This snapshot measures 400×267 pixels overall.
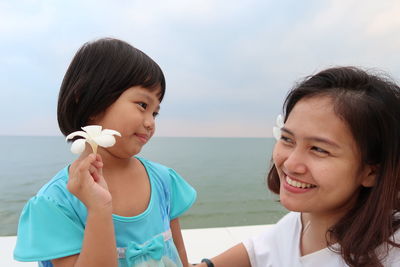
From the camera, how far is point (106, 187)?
2.99ft

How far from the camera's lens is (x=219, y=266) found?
4.29ft

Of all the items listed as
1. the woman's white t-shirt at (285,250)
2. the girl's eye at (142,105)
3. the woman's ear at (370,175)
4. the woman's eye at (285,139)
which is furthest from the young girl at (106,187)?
the woman's ear at (370,175)

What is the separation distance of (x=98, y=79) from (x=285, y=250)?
103 cm

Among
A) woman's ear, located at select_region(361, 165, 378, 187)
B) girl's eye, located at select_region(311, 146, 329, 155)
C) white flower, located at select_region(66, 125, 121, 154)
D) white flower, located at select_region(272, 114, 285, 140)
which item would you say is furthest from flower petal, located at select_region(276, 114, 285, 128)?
white flower, located at select_region(66, 125, 121, 154)

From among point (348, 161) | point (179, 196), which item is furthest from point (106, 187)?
point (348, 161)

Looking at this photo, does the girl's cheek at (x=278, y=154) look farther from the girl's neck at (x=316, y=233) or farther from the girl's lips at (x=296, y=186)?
the girl's neck at (x=316, y=233)

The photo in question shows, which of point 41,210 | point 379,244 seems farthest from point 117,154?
point 379,244

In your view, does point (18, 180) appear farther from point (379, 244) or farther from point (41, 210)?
point (379, 244)

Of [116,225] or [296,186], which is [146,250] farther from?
[296,186]

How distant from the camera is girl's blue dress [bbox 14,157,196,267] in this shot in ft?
2.86

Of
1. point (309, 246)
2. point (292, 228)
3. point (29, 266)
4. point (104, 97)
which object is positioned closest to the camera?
point (104, 97)

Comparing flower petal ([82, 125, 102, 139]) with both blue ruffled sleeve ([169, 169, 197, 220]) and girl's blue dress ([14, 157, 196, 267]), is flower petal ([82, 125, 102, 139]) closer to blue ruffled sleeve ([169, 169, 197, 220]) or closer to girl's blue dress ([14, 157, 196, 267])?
girl's blue dress ([14, 157, 196, 267])

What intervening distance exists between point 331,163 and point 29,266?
1.93 meters

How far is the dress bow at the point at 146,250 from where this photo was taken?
3.32ft
